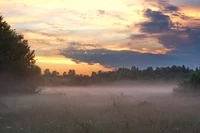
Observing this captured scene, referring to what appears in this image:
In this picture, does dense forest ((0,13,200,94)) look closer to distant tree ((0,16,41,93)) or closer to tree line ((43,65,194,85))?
distant tree ((0,16,41,93))

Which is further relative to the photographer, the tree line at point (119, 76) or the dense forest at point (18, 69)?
the tree line at point (119, 76)

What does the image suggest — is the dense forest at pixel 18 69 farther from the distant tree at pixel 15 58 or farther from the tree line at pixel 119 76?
the tree line at pixel 119 76

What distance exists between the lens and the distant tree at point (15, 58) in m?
38.7

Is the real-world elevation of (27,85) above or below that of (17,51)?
below

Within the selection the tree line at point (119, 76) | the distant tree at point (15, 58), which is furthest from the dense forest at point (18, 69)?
the tree line at point (119, 76)

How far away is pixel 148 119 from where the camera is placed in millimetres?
15336

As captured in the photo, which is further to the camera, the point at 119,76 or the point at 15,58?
the point at 119,76

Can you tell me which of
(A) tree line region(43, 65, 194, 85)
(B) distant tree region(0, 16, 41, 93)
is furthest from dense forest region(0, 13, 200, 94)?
(A) tree line region(43, 65, 194, 85)

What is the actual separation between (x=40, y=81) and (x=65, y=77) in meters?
82.5

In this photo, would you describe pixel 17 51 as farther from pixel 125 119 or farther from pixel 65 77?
pixel 65 77

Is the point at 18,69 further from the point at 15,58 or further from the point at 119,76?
the point at 119,76

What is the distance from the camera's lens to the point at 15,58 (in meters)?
42.7

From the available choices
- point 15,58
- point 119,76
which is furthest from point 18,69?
point 119,76

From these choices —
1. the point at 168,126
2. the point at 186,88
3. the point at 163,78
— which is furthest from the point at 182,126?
the point at 163,78
